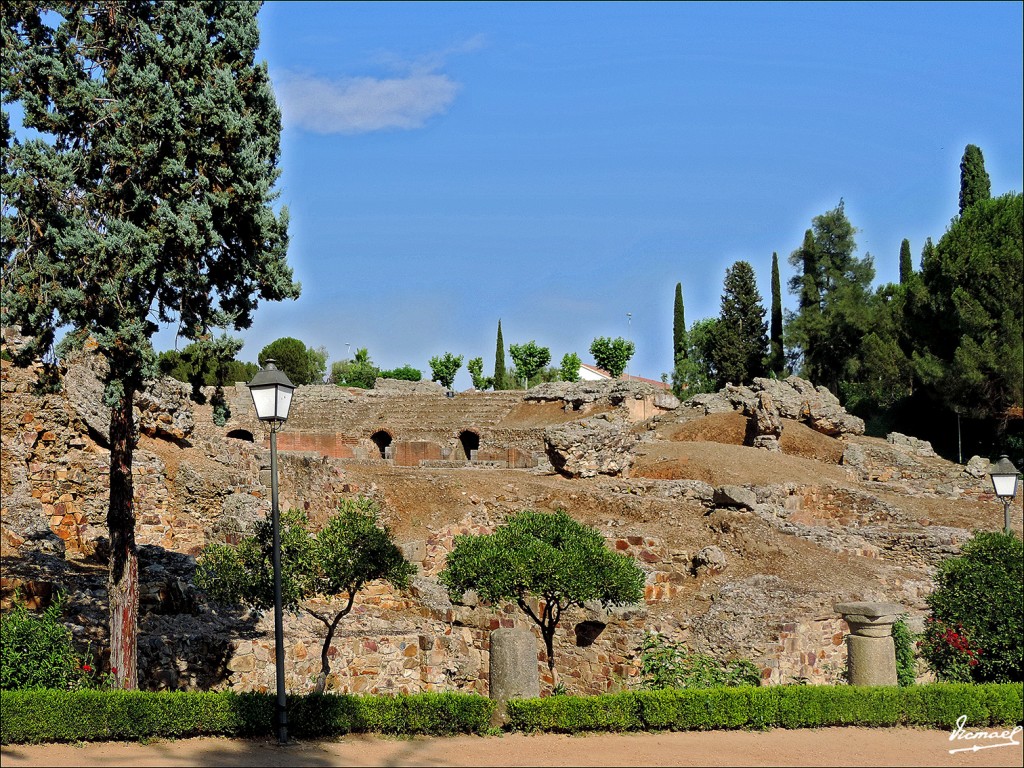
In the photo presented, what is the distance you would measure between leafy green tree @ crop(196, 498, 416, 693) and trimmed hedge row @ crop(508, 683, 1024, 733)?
297 cm

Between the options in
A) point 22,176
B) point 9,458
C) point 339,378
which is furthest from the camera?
point 339,378

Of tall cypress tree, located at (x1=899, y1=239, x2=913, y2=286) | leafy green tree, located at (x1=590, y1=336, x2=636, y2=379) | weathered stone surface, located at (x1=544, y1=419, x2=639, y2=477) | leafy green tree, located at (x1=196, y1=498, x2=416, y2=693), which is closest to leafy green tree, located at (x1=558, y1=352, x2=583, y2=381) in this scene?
leafy green tree, located at (x1=590, y1=336, x2=636, y2=379)

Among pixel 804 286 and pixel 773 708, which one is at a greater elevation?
pixel 804 286

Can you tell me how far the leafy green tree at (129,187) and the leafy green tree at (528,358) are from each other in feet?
185

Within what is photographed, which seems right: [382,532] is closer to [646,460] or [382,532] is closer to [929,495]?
[646,460]

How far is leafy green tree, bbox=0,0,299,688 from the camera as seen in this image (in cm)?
1096

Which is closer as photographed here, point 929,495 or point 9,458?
point 9,458

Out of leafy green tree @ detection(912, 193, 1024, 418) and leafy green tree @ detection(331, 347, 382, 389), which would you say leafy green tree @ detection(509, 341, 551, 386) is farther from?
leafy green tree @ detection(912, 193, 1024, 418)

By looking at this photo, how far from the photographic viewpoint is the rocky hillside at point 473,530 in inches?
577

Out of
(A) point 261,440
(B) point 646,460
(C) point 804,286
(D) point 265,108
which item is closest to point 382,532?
(D) point 265,108

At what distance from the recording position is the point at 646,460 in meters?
31.7

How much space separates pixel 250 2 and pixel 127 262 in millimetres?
3430

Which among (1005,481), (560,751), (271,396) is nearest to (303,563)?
(271,396)

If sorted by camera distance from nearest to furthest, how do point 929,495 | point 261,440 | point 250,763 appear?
point 250,763 < point 929,495 < point 261,440
